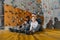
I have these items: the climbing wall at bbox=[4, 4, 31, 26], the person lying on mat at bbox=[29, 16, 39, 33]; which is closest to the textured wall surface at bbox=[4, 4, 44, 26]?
the climbing wall at bbox=[4, 4, 31, 26]

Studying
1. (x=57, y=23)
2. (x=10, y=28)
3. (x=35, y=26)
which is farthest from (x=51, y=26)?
(x=10, y=28)

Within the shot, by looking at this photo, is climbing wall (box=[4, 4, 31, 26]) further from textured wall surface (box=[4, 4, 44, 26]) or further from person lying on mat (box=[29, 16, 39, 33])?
person lying on mat (box=[29, 16, 39, 33])

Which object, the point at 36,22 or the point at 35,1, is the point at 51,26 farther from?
the point at 35,1

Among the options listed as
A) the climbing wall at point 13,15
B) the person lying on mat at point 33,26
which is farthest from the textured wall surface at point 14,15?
the person lying on mat at point 33,26

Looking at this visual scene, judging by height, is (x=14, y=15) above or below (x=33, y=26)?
above

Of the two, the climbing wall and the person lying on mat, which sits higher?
the climbing wall

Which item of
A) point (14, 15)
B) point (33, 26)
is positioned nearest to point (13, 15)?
point (14, 15)

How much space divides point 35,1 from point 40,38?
22.0 inches

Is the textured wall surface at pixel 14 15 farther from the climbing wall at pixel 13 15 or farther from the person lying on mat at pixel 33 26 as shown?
the person lying on mat at pixel 33 26

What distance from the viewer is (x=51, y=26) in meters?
2.66

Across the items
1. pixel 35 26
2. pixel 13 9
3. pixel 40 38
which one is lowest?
pixel 40 38

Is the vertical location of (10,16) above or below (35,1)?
below

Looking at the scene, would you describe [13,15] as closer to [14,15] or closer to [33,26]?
[14,15]

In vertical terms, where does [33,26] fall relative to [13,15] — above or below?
below
